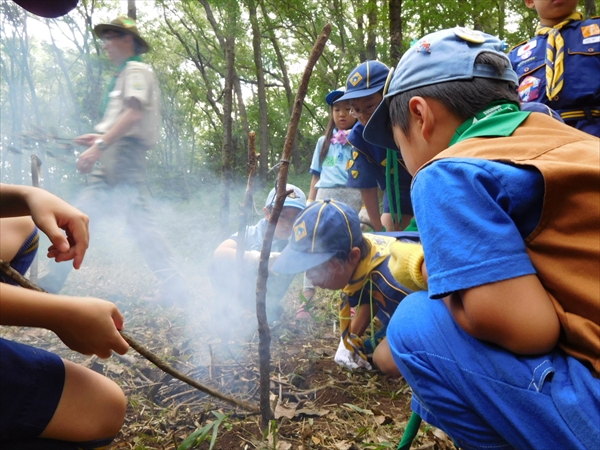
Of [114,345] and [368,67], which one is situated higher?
[368,67]

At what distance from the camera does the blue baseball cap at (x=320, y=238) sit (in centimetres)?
227

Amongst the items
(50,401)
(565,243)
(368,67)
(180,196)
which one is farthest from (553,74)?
(180,196)

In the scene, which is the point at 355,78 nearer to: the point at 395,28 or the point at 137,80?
the point at 137,80

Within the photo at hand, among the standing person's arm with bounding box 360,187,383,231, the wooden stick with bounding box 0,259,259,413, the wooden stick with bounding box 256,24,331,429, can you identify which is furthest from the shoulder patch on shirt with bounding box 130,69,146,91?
the wooden stick with bounding box 0,259,259,413

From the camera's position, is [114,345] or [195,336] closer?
[114,345]

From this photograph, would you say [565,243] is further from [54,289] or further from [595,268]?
[54,289]

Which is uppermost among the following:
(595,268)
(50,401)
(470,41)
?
(470,41)

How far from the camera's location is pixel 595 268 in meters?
0.92

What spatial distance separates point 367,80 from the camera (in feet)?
10.3

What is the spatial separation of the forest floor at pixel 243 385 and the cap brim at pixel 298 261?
1.90 feet

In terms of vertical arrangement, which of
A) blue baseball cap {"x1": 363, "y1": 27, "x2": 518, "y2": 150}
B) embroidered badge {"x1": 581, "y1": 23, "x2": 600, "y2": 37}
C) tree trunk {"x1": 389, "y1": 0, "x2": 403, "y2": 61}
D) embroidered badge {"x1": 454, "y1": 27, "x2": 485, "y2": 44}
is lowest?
blue baseball cap {"x1": 363, "y1": 27, "x2": 518, "y2": 150}

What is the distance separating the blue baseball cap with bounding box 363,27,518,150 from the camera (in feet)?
4.06

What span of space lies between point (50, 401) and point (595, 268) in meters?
1.43

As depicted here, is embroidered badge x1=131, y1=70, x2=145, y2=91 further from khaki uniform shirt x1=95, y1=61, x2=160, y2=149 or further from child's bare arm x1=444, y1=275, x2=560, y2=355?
child's bare arm x1=444, y1=275, x2=560, y2=355
